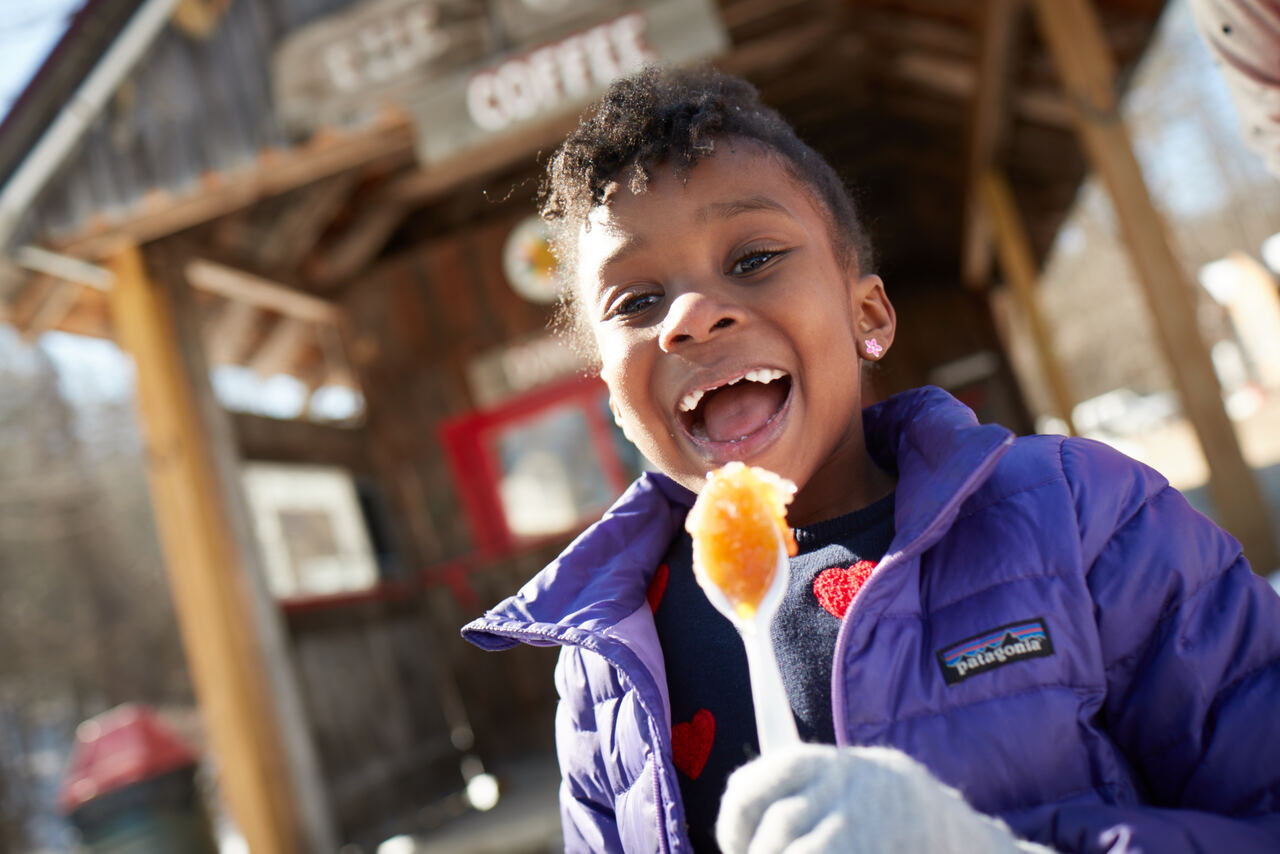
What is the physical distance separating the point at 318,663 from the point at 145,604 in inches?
443

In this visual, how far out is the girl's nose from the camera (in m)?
1.37

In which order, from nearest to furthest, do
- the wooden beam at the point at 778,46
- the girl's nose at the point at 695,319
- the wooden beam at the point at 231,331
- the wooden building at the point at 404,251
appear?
the girl's nose at the point at 695,319
the wooden building at the point at 404,251
the wooden beam at the point at 778,46
the wooden beam at the point at 231,331

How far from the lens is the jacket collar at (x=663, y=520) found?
1.29 meters

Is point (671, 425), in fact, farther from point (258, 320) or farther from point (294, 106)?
point (258, 320)

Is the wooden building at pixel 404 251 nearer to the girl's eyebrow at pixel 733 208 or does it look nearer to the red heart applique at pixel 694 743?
the girl's eyebrow at pixel 733 208

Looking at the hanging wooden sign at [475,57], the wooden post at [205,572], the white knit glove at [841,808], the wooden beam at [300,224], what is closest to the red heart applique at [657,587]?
the white knit glove at [841,808]

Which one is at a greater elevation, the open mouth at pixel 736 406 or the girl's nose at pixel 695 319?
the girl's nose at pixel 695 319

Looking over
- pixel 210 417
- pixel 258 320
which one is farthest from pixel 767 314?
pixel 258 320

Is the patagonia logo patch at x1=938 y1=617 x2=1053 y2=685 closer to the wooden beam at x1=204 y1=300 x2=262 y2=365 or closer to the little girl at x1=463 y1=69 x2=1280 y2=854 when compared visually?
the little girl at x1=463 y1=69 x2=1280 y2=854

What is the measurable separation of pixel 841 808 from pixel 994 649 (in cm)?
43

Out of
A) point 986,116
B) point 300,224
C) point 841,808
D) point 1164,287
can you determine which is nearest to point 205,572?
point 300,224

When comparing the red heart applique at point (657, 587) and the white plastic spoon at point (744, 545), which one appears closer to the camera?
the white plastic spoon at point (744, 545)

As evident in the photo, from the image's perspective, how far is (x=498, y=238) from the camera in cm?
741

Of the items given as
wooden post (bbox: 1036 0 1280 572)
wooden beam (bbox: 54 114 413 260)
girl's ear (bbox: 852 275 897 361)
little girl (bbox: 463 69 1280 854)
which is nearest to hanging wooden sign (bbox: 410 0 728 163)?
wooden beam (bbox: 54 114 413 260)
